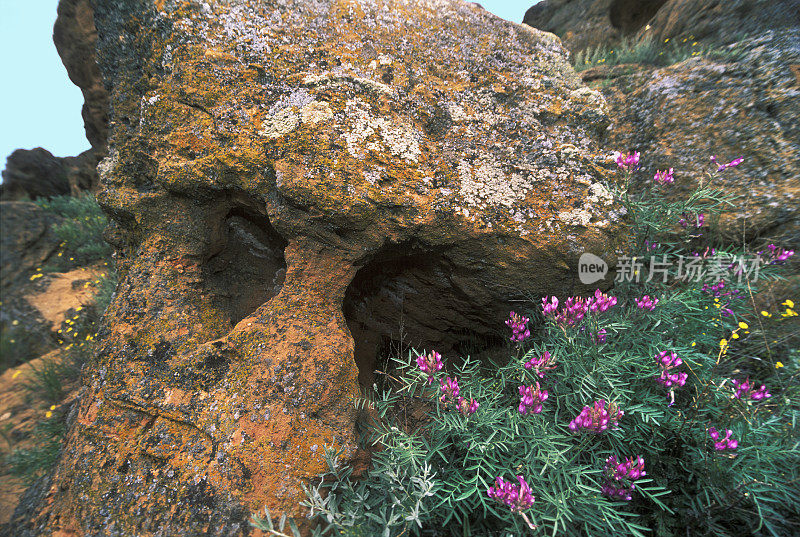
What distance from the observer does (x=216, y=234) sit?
259cm

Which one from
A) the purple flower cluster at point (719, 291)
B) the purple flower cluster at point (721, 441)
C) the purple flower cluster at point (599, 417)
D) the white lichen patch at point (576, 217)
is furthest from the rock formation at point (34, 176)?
the purple flower cluster at point (721, 441)

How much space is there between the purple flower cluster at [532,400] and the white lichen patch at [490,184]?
44.5 inches

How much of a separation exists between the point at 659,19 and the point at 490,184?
5.55 m

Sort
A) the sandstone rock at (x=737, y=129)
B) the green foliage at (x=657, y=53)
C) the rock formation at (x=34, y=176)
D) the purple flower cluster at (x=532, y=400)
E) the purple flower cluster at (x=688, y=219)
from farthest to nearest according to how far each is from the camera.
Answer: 1. the rock formation at (x=34, y=176)
2. the green foliage at (x=657, y=53)
3. the sandstone rock at (x=737, y=129)
4. the purple flower cluster at (x=688, y=219)
5. the purple flower cluster at (x=532, y=400)

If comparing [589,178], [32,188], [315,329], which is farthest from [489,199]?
[32,188]

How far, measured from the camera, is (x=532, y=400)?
2008mm

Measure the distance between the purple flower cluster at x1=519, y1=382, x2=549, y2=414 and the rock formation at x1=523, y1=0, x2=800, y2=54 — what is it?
458 centimetres

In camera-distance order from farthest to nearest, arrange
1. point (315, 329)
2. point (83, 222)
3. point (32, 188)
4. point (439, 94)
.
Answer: point (32, 188) → point (83, 222) → point (439, 94) → point (315, 329)

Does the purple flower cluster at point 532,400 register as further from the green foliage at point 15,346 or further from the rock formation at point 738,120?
the green foliage at point 15,346

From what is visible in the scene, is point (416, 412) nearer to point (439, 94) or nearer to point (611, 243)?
point (611, 243)

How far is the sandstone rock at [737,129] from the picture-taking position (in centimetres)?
311

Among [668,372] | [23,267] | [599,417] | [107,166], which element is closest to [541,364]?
[599,417]

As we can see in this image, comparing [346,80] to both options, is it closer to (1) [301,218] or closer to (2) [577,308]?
(1) [301,218]

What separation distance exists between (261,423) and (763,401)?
2.76 meters
